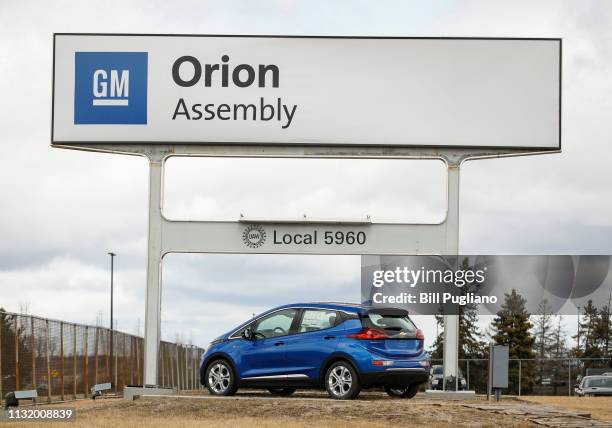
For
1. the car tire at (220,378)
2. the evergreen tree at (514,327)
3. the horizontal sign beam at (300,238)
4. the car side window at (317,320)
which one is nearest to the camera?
the car side window at (317,320)

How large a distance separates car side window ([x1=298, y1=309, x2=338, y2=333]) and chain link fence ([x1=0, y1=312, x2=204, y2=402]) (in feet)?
22.0

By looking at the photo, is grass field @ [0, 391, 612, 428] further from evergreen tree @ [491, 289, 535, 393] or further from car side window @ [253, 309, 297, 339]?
evergreen tree @ [491, 289, 535, 393]

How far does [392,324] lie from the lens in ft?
66.4

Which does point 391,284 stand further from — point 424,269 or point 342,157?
point 342,157

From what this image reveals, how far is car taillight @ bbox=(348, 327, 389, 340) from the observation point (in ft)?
65.1

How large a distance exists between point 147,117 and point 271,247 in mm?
3990

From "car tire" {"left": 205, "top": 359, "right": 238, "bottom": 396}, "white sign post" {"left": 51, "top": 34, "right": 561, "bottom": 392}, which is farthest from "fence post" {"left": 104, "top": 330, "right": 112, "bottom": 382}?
"car tire" {"left": 205, "top": 359, "right": 238, "bottom": 396}

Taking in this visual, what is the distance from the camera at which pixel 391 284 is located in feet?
104

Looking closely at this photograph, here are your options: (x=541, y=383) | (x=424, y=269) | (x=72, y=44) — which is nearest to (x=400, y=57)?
(x=72, y=44)

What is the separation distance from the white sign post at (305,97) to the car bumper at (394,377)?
582 cm

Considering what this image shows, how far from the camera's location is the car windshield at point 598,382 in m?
44.1

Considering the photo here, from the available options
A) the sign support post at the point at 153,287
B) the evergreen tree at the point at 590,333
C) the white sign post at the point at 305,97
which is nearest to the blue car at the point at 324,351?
the sign support post at the point at 153,287

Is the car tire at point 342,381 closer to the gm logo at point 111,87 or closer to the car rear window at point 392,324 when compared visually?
the car rear window at point 392,324

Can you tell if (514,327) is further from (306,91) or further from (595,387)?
(306,91)
